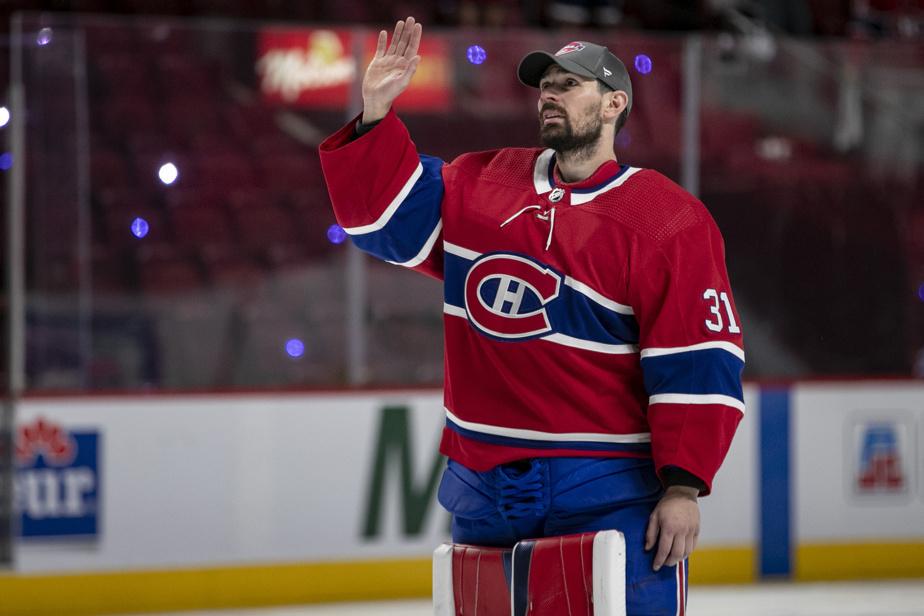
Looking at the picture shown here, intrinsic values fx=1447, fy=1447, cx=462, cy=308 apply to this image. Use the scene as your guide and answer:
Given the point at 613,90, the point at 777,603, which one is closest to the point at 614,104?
the point at 613,90

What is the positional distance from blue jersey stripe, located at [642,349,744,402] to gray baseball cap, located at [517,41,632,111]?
1.42 feet

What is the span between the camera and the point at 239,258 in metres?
4.71

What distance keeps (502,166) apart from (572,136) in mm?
144

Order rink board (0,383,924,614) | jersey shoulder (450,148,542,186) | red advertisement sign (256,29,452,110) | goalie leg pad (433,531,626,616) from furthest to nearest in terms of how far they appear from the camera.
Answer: red advertisement sign (256,29,452,110) < rink board (0,383,924,614) < jersey shoulder (450,148,542,186) < goalie leg pad (433,531,626,616)

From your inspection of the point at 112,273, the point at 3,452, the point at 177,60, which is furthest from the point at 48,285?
the point at 177,60

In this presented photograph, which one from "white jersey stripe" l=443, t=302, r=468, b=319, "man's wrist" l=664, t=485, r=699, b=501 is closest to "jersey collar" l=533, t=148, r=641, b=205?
"white jersey stripe" l=443, t=302, r=468, b=319

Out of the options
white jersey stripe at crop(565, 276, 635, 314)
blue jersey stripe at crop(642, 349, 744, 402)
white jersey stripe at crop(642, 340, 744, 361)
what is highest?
white jersey stripe at crop(565, 276, 635, 314)

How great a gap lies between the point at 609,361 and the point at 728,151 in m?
3.12

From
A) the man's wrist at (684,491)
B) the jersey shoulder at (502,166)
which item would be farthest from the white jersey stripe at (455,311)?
the man's wrist at (684,491)

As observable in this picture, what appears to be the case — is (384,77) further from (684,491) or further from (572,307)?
(684,491)

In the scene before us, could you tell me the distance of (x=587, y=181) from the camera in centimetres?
220

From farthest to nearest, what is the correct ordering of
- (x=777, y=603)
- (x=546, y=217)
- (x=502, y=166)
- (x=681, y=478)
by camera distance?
(x=777, y=603)
(x=502, y=166)
(x=546, y=217)
(x=681, y=478)

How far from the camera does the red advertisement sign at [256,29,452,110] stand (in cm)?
473

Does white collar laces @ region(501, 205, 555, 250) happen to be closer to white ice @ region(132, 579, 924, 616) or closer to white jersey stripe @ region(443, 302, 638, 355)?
white jersey stripe @ region(443, 302, 638, 355)
